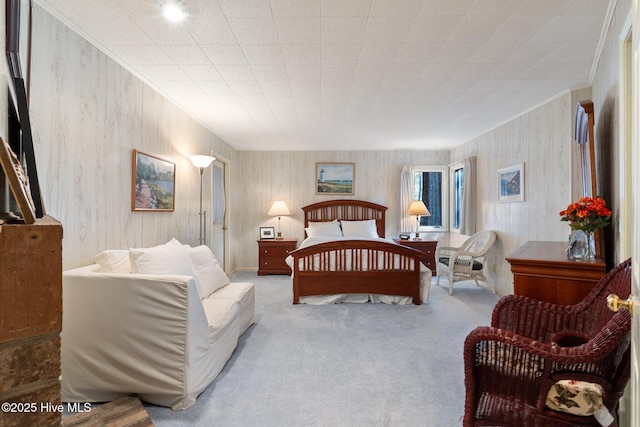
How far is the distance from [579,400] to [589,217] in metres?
1.08

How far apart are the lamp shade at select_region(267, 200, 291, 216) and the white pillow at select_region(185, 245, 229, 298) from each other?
2.78m

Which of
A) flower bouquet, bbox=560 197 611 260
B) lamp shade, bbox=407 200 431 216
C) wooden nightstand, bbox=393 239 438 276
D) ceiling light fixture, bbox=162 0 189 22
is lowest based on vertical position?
wooden nightstand, bbox=393 239 438 276

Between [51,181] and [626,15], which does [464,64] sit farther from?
[51,181]

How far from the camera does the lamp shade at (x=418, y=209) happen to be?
5777 mm

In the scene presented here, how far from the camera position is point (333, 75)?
2.81 meters

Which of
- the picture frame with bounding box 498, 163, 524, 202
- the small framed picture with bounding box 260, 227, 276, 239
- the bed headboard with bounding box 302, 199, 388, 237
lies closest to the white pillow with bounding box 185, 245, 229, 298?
the small framed picture with bounding box 260, 227, 276, 239

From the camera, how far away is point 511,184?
164 inches

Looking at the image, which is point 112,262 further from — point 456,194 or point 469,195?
point 456,194

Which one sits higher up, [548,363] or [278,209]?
[278,209]

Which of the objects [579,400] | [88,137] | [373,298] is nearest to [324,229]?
[373,298]

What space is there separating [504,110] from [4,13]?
435cm

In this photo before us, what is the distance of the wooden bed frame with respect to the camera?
13.0 ft

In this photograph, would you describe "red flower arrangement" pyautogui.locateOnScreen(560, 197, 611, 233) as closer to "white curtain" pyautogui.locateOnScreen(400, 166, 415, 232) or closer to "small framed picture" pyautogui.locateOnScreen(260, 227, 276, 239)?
"white curtain" pyautogui.locateOnScreen(400, 166, 415, 232)

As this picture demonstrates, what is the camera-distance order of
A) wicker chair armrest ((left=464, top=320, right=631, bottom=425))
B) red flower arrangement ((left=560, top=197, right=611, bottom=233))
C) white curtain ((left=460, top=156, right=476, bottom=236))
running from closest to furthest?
1. wicker chair armrest ((left=464, top=320, right=631, bottom=425))
2. red flower arrangement ((left=560, top=197, right=611, bottom=233))
3. white curtain ((left=460, top=156, right=476, bottom=236))
